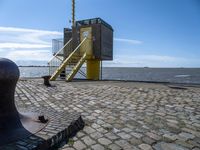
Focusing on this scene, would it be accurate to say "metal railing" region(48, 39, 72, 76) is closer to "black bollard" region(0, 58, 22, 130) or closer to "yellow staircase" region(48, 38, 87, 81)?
"yellow staircase" region(48, 38, 87, 81)

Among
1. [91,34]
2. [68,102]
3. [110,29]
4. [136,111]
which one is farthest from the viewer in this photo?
[110,29]

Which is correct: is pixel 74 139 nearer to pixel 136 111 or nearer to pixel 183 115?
pixel 136 111

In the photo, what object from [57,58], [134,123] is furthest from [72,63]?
[134,123]

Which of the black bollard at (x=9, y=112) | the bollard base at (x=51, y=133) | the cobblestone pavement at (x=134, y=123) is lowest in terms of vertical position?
the cobblestone pavement at (x=134, y=123)

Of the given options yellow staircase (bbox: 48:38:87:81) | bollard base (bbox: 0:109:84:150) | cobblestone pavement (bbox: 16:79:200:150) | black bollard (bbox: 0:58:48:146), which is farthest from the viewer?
yellow staircase (bbox: 48:38:87:81)

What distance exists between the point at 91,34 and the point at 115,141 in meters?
15.4

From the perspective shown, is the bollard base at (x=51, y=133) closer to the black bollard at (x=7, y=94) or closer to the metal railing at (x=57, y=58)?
the black bollard at (x=7, y=94)

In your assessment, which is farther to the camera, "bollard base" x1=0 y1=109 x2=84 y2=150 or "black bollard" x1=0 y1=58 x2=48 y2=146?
"black bollard" x1=0 y1=58 x2=48 y2=146

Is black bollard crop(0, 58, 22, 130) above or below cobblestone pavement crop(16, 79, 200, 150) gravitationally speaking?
above

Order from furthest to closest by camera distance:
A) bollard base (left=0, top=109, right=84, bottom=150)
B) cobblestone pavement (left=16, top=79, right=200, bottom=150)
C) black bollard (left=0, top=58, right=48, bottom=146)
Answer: cobblestone pavement (left=16, top=79, right=200, bottom=150) → black bollard (left=0, top=58, right=48, bottom=146) → bollard base (left=0, top=109, right=84, bottom=150)

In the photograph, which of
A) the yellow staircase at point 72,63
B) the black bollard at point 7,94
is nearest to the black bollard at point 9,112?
the black bollard at point 7,94

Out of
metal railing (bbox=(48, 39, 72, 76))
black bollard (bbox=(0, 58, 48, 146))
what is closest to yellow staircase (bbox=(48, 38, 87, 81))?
metal railing (bbox=(48, 39, 72, 76))

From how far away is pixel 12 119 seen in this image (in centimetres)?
384

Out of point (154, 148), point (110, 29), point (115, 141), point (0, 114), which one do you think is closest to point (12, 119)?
point (0, 114)
